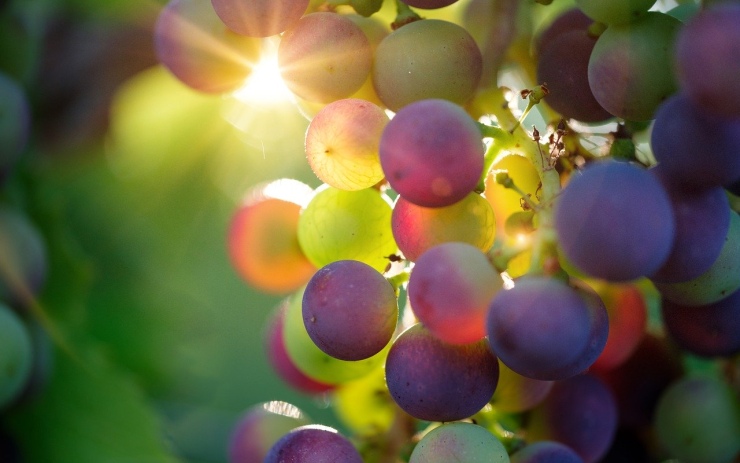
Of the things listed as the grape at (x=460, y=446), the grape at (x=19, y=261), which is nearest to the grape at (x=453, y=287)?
the grape at (x=460, y=446)

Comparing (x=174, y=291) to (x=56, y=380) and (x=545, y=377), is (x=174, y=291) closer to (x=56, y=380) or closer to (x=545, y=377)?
(x=56, y=380)

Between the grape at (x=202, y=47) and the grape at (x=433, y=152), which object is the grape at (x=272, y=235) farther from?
the grape at (x=433, y=152)

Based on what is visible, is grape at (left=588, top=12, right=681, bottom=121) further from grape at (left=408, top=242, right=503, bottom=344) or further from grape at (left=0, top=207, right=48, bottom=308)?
grape at (left=0, top=207, right=48, bottom=308)

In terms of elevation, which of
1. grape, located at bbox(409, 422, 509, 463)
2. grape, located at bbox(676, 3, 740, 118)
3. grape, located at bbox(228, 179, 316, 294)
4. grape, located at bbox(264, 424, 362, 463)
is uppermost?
grape, located at bbox(676, 3, 740, 118)

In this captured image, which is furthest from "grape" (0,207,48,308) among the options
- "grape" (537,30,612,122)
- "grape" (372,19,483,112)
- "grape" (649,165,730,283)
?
"grape" (649,165,730,283)

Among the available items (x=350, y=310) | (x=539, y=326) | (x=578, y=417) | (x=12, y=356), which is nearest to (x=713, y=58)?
(x=539, y=326)

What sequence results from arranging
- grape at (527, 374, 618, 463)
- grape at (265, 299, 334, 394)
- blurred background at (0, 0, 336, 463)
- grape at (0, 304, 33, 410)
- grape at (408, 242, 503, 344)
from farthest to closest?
1. blurred background at (0, 0, 336, 463)
2. grape at (0, 304, 33, 410)
3. grape at (265, 299, 334, 394)
4. grape at (527, 374, 618, 463)
5. grape at (408, 242, 503, 344)

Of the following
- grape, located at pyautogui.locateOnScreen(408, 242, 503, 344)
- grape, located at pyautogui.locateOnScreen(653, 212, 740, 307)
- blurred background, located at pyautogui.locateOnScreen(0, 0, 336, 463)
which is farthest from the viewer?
blurred background, located at pyautogui.locateOnScreen(0, 0, 336, 463)
